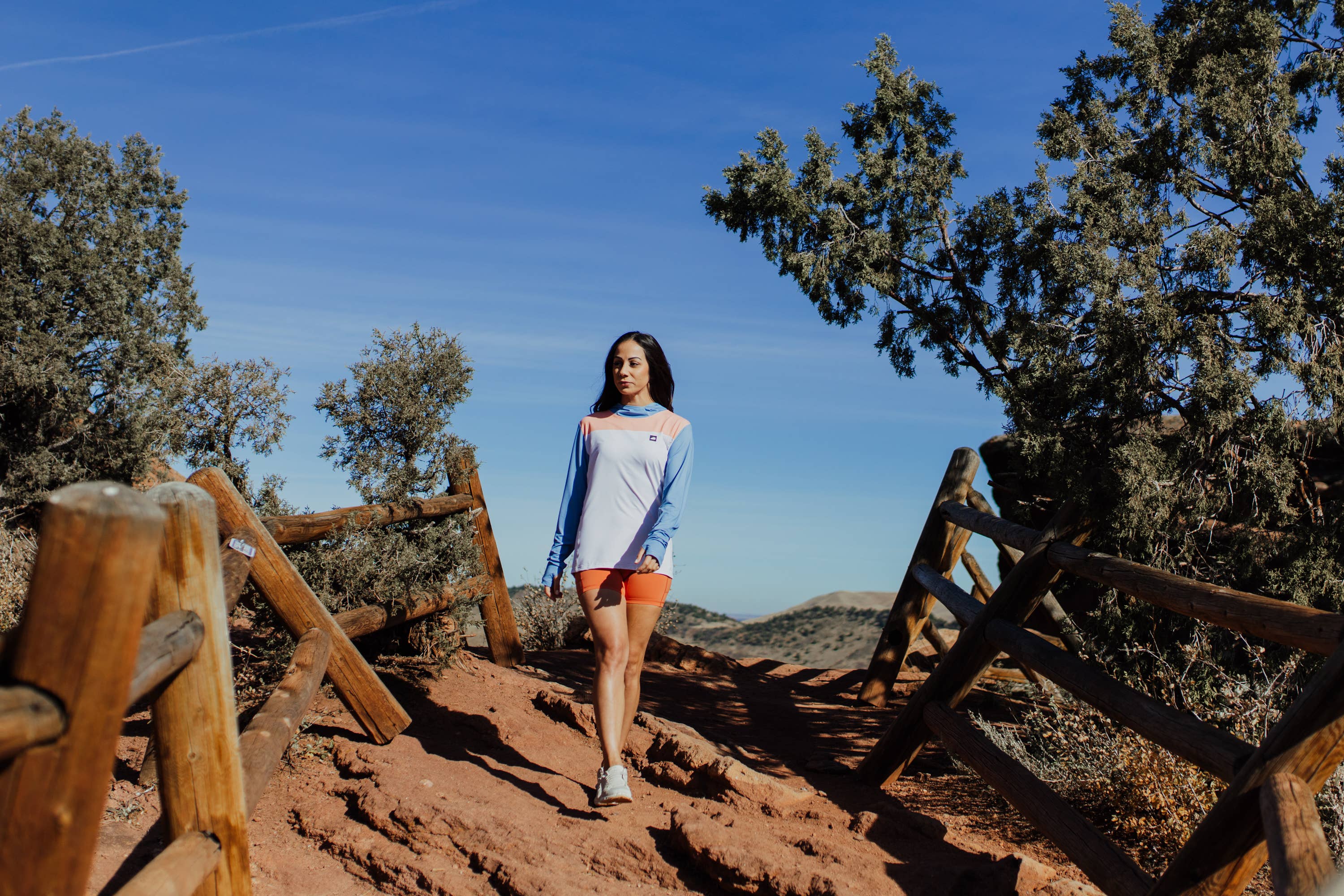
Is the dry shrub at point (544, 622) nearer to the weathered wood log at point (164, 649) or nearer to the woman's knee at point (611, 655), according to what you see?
the woman's knee at point (611, 655)

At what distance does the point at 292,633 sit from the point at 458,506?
202 centimetres

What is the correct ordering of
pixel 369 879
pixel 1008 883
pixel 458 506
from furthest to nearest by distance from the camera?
1. pixel 458 506
2. pixel 369 879
3. pixel 1008 883

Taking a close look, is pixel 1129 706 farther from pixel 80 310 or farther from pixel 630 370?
pixel 80 310

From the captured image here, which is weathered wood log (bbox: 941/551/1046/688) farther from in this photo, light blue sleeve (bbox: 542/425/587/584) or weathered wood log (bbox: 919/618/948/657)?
light blue sleeve (bbox: 542/425/587/584)

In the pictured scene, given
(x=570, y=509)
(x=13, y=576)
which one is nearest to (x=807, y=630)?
(x=13, y=576)

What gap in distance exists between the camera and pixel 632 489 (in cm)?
451

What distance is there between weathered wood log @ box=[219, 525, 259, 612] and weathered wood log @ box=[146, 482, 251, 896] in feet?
3.50

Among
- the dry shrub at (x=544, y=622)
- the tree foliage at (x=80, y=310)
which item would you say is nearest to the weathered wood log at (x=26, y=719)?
the dry shrub at (x=544, y=622)

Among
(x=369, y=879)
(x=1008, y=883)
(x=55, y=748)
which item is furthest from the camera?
(x=369, y=879)

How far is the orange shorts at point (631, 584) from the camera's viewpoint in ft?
14.4

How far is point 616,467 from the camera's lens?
4.50 metres

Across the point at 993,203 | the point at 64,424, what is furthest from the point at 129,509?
the point at 64,424

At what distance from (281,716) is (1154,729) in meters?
3.05

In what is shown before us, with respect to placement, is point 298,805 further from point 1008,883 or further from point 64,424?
point 64,424
